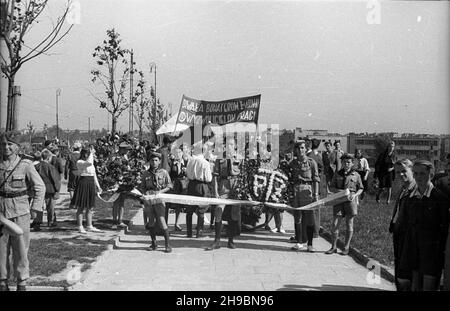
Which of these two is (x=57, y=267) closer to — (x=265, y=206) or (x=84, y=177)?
(x=84, y=177)

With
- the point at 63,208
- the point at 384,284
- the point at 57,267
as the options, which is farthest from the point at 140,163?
the point at 384,284

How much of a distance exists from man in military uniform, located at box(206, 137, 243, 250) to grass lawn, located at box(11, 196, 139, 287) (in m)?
2.08

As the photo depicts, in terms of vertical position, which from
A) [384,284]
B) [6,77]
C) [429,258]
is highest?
[6,77]

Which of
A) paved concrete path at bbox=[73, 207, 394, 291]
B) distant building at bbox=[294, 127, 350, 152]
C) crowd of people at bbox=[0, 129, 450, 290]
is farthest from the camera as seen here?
distant building at bbox=[294, 127, 350, 152]

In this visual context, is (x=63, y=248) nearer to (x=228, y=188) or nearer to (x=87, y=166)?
(x=87, y=166)

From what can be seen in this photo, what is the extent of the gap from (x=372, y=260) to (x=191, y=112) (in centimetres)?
457

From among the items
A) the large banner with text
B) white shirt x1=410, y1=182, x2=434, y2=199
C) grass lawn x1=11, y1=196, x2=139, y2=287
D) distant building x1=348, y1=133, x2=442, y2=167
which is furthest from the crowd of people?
distant building x1=348, y1=133, x2=442, y2=167

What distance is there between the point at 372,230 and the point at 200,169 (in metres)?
3.94

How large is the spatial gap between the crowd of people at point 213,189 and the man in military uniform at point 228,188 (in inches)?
0.7

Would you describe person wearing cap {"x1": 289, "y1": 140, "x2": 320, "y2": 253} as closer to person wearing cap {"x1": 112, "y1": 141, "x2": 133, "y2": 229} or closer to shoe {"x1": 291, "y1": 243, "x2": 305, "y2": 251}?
shoe {"x1": 291, "y1": 243, "x2": 305, "y2": 251}

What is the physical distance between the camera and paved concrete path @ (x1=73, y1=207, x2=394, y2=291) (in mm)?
6660

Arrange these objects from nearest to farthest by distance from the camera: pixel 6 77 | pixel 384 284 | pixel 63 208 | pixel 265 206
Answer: pixel 384 284, pixel 6 77, pixel 265 206, pixel 63 208

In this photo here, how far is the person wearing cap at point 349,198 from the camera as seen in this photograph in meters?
8.67
